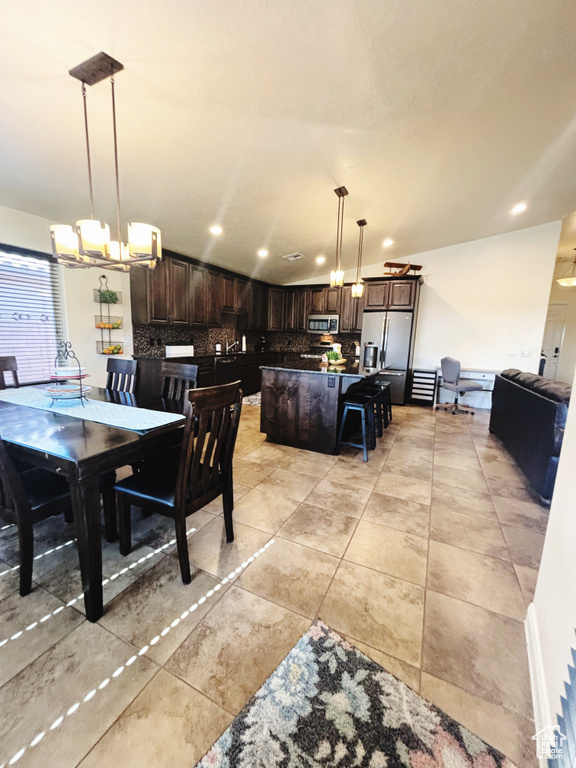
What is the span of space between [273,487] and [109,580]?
50.9 inches

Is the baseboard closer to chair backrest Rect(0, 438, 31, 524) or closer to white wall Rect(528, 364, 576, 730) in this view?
white wall Rect(528, 364, 576, 730)

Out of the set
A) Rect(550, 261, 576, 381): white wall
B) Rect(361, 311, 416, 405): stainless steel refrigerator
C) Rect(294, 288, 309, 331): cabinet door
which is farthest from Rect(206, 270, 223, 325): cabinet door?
Rect(550, 261, 576, 381): white wall

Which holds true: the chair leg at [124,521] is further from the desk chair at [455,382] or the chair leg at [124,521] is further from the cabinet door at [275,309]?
the cabinet door at [275,309]

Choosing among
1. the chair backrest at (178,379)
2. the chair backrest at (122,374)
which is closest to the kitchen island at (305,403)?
the chair backrest at (178,379)

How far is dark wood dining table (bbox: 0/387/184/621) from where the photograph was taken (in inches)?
47.9

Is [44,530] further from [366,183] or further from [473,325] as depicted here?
[473,325]

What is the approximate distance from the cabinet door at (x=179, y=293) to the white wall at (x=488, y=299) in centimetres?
438

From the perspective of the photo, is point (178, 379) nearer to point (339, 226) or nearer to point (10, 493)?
point (10, 493)

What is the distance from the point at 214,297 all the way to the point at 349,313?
9.32 ft

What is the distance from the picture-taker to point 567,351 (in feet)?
23.2

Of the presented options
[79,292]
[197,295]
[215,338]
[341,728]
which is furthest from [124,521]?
[215,338]

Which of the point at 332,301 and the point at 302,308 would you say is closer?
the point at 332,301

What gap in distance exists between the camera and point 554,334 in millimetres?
7215

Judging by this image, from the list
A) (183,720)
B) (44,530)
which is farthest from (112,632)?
(44,530)
